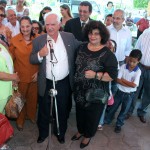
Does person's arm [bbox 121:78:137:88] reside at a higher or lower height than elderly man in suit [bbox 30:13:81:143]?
lower

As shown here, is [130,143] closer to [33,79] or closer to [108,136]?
[108,136]

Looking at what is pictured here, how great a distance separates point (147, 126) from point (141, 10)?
4286mm

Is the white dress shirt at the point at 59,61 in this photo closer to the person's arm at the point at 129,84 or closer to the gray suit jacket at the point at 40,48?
the gray suit jacket at the point at 40,48

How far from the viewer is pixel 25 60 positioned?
304 cm

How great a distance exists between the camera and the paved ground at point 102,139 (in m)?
3.18

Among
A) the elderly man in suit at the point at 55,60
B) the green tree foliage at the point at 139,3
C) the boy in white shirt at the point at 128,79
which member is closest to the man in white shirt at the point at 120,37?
the boy in white shirt at the point at 128,79

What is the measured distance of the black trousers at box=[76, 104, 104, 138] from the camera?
2805 mm

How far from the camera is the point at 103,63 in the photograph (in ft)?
8.21

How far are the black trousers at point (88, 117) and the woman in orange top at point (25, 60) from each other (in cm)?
86

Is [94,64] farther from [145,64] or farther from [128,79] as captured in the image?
[145,64]

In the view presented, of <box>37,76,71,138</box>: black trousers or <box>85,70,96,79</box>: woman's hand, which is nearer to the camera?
<box>85,70,96,79</box>: woman's hand

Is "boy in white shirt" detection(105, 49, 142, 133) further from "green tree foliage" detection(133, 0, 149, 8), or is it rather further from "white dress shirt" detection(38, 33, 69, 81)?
"green tree foliage" detection(133, 0, 149, 8)

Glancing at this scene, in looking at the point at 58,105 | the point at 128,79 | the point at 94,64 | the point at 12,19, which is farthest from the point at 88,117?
the point at 12,19

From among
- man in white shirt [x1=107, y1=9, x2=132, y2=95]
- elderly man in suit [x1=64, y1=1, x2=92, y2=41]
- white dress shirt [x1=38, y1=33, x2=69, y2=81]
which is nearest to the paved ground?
man in white shirt [x1=107, y1=9, x2=132, y2=95]
